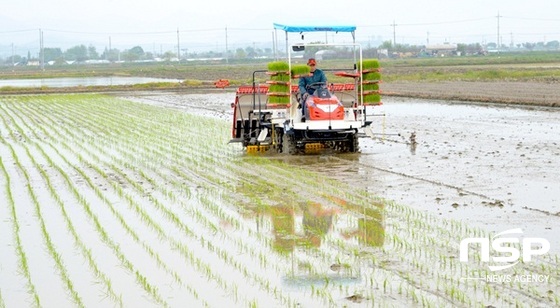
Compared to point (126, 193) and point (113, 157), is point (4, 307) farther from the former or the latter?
point (113, 157)

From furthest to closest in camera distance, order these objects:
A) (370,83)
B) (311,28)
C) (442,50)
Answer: (442,50) < (370,83) < (311,28)

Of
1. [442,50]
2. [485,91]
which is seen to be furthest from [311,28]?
[442,50]

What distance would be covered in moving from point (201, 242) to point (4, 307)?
2.50 metres

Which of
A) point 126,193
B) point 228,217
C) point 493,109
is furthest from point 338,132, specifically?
point 493,109

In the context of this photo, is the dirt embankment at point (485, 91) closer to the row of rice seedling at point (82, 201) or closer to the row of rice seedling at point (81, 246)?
the row of rice seedling at point (82, 201)

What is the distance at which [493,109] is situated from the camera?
1024 inches

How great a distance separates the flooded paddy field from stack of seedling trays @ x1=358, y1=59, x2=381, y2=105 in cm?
88

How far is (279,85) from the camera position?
15.8 m

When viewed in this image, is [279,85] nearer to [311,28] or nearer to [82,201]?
[311,28]

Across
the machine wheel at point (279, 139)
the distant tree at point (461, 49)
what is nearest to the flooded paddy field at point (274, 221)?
the machine wheel at point (279, 139)

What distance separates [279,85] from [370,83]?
5.05ft

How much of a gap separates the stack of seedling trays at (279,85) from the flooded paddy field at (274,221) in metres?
0.93

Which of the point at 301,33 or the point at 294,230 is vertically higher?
the point at 301,33

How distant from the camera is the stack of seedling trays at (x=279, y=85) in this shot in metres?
15.5
